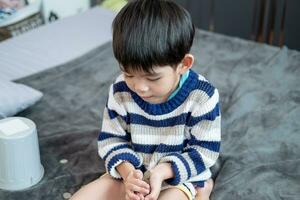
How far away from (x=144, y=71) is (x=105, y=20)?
1425 millimetres

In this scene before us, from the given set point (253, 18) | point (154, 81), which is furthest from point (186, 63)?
point (253, 18)

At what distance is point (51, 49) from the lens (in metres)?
2.03

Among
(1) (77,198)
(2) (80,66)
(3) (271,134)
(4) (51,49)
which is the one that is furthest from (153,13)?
(4) (51,49)

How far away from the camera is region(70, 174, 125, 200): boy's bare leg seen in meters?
1.10

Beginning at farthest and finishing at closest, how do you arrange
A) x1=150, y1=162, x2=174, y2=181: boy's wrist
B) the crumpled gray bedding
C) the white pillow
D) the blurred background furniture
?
the blurred background furniture, the white pillow, the crumpled gray bedding, x1=150, y1=162, x2=174, y2=181: boy's wrist

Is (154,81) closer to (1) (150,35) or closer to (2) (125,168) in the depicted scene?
(1) (150,35)

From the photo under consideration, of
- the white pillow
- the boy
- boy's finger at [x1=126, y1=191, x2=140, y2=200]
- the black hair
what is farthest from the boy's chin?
the white pillow

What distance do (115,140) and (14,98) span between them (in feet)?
1.72

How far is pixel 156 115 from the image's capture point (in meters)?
1.09

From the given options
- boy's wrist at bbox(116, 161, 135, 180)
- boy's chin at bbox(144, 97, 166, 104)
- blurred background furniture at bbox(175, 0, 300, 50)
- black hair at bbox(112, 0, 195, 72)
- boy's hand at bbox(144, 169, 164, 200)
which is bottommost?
blurred background furniture at bbox(175, 0, 300, 50)

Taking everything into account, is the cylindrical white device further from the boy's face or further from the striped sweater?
the boy's face

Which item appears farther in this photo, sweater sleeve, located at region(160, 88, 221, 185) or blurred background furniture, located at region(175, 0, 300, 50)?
blurred background furniture, located at region(175, 0, 300, 50)

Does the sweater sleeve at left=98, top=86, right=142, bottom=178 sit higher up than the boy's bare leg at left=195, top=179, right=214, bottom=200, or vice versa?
the sweater sleeve at left=98, top=86, right=142, bottom=178

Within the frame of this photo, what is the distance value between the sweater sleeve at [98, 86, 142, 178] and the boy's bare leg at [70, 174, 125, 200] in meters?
0.02
